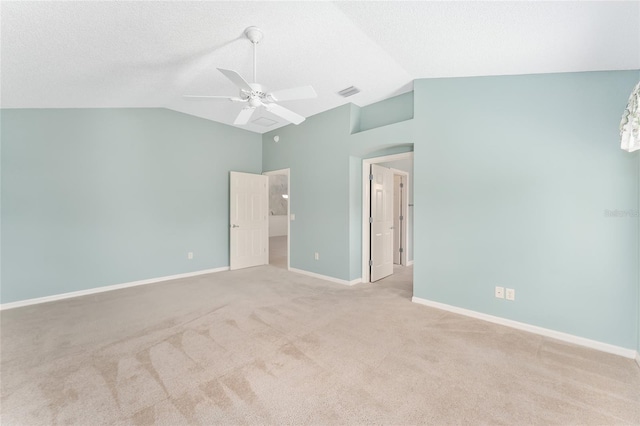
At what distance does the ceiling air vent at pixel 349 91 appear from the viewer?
3.62 m

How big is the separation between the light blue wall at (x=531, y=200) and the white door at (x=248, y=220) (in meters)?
3.43

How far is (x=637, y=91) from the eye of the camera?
166 centimetres

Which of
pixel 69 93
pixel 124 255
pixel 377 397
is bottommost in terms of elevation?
pixel 377 397

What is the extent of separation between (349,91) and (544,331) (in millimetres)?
3592

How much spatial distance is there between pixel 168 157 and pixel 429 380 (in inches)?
190

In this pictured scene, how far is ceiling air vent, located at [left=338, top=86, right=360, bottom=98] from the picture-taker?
3.62 metres

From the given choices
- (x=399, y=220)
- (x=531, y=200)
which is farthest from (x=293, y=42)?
(x=399, y=220)

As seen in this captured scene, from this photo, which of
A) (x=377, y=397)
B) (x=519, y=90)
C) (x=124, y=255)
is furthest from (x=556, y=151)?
(x=124, y=255)

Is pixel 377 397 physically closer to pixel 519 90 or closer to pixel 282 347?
pixel 282 347

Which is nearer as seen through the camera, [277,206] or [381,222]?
[381,222]

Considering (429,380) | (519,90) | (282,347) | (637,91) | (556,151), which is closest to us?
(637,91)

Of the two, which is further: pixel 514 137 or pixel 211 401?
pixel 514 137

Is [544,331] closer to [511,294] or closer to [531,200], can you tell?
[511,294]

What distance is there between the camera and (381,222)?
15.3 feet
